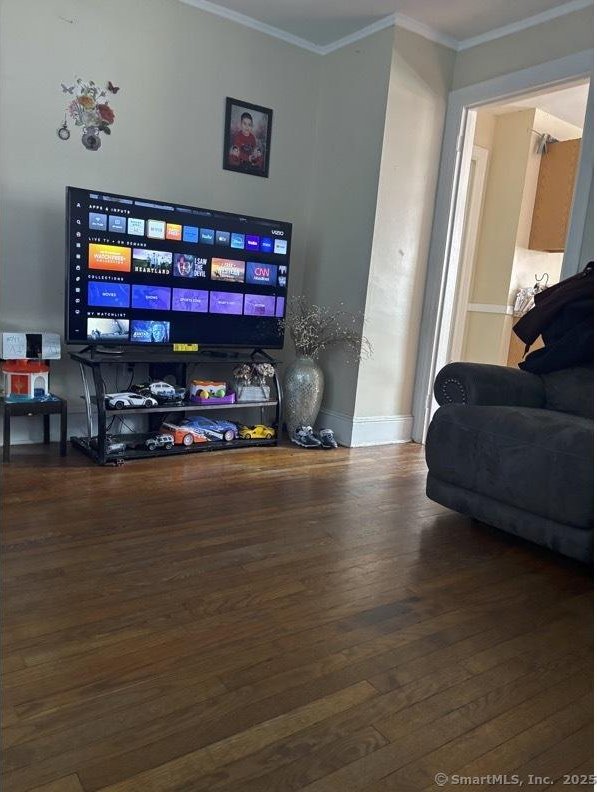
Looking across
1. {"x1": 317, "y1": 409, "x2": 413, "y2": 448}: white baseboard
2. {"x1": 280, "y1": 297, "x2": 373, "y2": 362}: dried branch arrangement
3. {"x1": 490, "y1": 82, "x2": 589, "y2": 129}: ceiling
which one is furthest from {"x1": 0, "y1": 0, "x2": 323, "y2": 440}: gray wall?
{"x1": 490, "y1": 82, "x2": 589, "y2": 129}: ceiling

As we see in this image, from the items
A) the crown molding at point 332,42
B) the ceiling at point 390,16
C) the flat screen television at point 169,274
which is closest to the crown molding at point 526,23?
the ceiling at point 390,16

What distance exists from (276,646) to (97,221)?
87.9 inches

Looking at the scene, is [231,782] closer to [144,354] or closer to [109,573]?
[109,573]

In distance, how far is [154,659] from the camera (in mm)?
1479

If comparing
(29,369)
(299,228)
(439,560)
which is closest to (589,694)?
(439,560)

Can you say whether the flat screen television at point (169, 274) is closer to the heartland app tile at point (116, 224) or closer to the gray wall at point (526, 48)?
the heartland app tile at point (116, 224)

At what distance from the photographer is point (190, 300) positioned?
10.9ft

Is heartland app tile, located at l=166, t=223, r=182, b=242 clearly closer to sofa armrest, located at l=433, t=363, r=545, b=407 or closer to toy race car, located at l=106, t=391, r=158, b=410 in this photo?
toy race car, located at l=106, t=391, r=158, b=410

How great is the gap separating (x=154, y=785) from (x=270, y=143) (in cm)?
357

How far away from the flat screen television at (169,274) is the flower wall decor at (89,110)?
1.54 ft

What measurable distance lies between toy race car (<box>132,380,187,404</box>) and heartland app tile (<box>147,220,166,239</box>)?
770 mm

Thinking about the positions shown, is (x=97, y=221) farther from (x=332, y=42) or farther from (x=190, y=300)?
(x=332, y=42)

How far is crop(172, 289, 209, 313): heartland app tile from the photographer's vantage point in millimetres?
3279

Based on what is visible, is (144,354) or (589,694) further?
(144,354)
